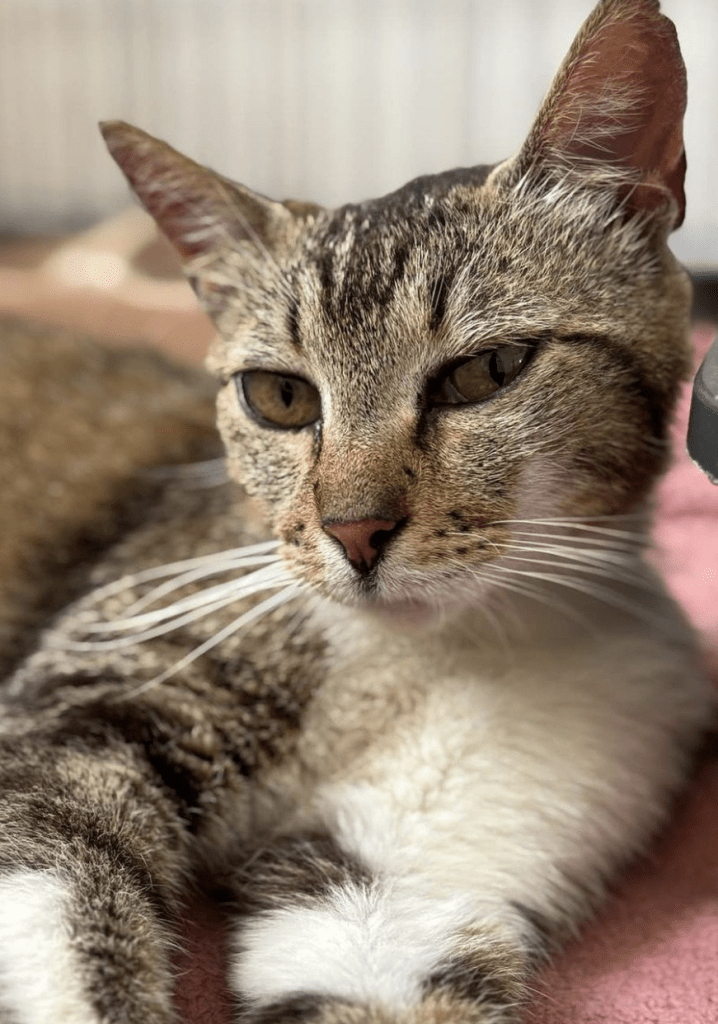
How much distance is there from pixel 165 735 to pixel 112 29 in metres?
2.69

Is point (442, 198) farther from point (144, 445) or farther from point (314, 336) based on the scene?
point (144, 445)

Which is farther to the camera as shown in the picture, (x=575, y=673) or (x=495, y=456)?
(x=575, y=673)

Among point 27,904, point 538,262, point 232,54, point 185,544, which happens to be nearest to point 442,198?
point 538,262

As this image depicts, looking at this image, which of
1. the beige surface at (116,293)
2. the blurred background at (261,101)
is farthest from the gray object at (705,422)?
the blurred background at (261,101)

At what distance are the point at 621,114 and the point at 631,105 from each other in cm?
1

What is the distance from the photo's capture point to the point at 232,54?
3045 mm

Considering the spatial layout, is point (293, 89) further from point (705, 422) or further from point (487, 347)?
point (705, 422)

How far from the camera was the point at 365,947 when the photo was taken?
98cm

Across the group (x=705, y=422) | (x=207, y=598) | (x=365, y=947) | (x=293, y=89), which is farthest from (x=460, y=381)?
(x=293, y=89)

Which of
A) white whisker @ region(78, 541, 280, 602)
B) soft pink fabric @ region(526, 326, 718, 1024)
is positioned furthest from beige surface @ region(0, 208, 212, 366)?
soft pink fabric @ region(526, 326, 718, 1024)

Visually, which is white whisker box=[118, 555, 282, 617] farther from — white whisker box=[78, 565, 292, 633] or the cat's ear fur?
the cat's ear fur

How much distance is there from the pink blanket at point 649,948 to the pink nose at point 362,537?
1.28 feet

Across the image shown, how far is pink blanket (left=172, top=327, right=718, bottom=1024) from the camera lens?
3.17 feet

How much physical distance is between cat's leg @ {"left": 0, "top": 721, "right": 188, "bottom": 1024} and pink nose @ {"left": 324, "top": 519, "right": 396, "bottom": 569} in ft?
1.02
